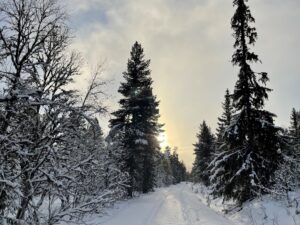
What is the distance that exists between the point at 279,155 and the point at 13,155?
49.3 feet

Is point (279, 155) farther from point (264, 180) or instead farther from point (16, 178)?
point (16, 178)

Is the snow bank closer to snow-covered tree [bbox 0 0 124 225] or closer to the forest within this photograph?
the forest

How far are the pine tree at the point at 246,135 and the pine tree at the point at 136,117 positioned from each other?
12.6 meters

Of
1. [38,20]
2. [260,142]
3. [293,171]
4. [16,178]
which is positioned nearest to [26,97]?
[16,178]

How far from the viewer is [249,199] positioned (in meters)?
18.6

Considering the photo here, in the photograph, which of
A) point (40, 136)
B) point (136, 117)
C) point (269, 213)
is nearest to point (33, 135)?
point (40, 136)

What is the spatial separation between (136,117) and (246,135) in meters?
15.3

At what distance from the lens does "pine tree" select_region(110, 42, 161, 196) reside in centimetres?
3155

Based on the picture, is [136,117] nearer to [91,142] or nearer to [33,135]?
[91,142]

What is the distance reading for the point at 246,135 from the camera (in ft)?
63.8

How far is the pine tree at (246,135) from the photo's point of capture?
1845 cm

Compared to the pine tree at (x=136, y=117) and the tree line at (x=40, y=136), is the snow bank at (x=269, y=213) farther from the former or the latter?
the pine tree at (x=136, y=117)

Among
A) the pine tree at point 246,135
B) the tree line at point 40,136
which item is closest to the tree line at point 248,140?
the pine tree at point 246,135

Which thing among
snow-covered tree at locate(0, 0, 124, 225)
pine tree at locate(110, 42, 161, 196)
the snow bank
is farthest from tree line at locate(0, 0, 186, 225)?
pine tree at locate(110, 42, 161, 196)
